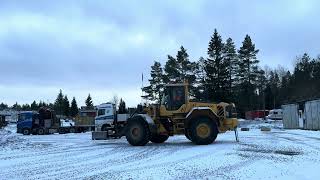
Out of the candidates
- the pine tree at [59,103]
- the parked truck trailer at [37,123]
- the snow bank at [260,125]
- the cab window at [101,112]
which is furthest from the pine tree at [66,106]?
the cab window at [101,112]

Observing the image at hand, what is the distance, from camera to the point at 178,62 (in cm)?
9175

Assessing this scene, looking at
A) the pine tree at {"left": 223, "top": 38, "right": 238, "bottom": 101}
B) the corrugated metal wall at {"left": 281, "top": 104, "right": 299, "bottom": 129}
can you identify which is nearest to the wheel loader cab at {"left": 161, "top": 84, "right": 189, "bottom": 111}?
the corrugated metal wall at {"left": 281, "top": 104, "right": 299, "bottom": 129}

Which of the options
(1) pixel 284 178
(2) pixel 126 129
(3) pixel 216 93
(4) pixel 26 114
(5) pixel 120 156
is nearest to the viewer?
(1) pixel 284 178

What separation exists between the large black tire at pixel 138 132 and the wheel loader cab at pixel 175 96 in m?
1.54

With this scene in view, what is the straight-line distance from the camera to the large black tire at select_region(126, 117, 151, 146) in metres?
25.6

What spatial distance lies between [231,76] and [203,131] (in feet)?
222

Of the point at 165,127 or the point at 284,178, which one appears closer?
the point at 284,178

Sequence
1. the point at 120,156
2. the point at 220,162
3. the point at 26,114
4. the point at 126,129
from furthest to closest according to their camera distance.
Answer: the point at 26,114, the point at 126,129, the point at 120,156, the point at 220,162

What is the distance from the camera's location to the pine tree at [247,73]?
93094 mm

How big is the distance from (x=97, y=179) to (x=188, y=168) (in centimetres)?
310

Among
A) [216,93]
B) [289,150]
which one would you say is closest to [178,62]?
[216,93]

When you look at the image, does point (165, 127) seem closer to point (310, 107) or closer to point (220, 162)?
point (220, 162)

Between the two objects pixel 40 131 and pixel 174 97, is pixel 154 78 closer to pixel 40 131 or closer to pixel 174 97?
pixel 40 131

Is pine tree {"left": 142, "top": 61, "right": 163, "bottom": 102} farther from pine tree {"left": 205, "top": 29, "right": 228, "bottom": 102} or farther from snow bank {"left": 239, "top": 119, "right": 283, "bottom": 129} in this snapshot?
Answer: snow bank {"left": 239, "top": 119, "right": 283, "bottom": 129}
